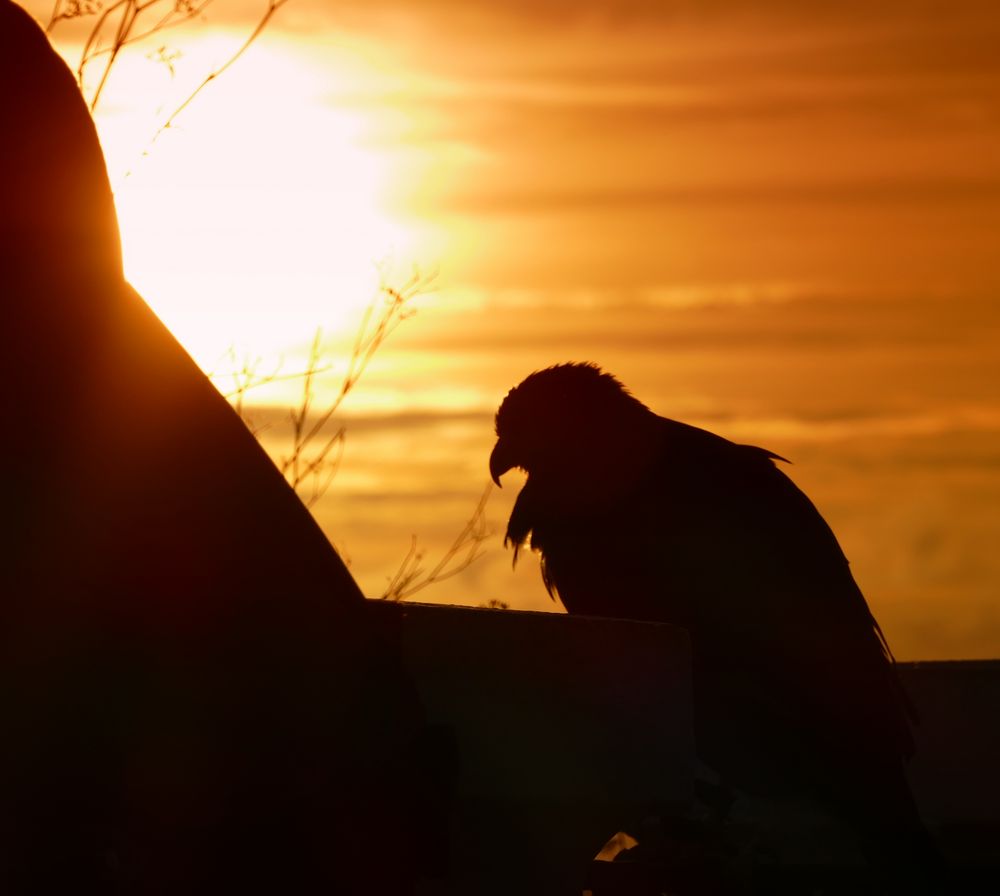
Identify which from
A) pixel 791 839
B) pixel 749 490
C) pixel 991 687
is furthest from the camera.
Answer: pixel 749 490

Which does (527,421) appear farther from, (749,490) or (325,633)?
(325,633)

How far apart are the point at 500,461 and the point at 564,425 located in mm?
407

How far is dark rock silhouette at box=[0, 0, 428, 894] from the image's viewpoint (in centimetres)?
152

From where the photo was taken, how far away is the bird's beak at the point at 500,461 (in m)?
7.67

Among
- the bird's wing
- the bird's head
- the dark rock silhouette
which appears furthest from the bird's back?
the dark rock silhouette

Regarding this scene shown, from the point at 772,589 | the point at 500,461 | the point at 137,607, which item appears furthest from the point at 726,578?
the point at 137,607

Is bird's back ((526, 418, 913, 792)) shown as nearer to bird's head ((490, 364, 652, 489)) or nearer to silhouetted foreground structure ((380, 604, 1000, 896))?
bird's head ((490, 364, 652, 489))

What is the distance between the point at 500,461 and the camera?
7.70 metres

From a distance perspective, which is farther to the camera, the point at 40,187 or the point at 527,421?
the point at 527,421

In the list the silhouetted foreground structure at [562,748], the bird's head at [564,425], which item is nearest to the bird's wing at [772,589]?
the bird's head at [564,425]

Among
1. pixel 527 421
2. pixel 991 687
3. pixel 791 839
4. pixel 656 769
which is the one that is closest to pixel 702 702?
pixel 527 421

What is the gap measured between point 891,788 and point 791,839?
9.99 feet

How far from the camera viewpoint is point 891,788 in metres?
6.70

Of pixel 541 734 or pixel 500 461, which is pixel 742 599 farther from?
pixel 541 734
